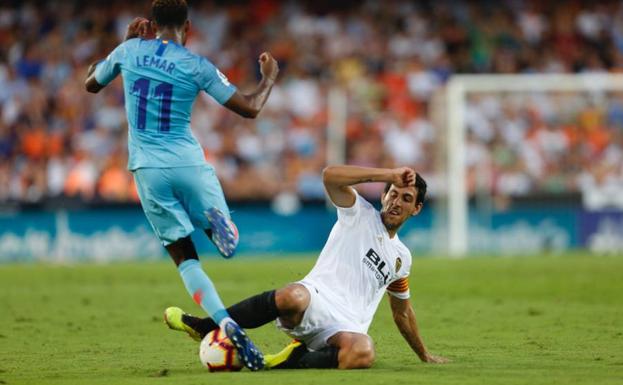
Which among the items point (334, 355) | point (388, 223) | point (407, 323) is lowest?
point (334, 355)

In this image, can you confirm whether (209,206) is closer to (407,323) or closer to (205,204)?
(205,204)

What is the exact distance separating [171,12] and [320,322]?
2.43 m

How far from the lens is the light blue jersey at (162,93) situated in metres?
8.66

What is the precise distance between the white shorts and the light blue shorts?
2.87 ft

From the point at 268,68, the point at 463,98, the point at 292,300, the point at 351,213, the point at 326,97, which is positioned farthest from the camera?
the point at 326,97

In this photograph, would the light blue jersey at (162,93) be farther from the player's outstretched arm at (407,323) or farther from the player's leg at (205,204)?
the player's outstretched arm at (407,323)

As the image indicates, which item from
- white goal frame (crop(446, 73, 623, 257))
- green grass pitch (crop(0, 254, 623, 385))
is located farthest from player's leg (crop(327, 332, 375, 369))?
white goal frame (crop(446, 73, 623, 257))

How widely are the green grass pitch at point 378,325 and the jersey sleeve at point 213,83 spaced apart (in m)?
1.94

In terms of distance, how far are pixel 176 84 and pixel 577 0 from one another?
905 inches

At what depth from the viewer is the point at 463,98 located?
2564 centimetres

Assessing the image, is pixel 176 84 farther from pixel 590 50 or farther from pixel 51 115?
pixel 590 50

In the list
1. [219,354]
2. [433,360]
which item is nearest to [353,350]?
[433,360]

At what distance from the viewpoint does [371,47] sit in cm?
2827

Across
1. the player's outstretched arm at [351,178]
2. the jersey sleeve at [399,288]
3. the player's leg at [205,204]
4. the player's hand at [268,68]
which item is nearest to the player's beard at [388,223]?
the player's outstretched arm at [351,178]
